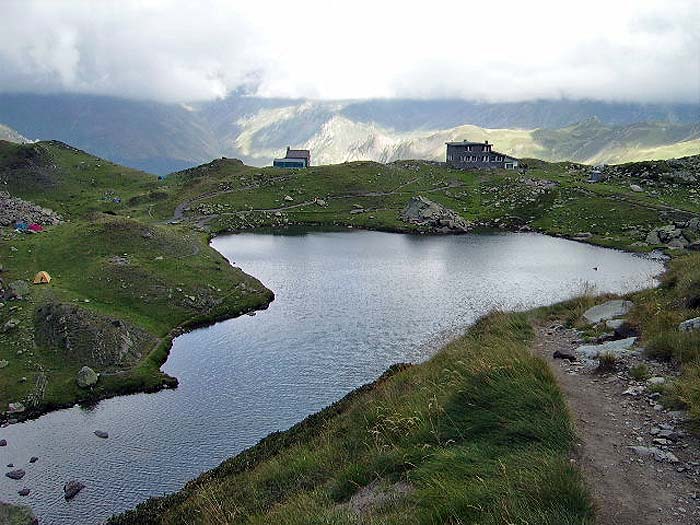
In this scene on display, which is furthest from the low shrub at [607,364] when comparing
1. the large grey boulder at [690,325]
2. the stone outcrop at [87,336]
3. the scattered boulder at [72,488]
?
the stone outcrop at [87,336]

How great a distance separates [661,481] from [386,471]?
25.2 feet

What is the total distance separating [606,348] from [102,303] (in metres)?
56.6

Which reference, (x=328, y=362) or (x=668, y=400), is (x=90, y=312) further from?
(x=668, y=400)

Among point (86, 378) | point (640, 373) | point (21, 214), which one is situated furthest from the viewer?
point (21, 214)

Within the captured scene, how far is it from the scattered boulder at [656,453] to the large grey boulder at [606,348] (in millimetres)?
8980

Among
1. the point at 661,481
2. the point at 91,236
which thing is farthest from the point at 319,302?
the point at 661,481

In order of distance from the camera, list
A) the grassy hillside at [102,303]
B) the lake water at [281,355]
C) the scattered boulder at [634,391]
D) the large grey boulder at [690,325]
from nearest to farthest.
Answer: the scattered boulder at [634,391] < the large grey boulder at [690,325] < the lake water at [281,355] < the grassy hillside at [102,303]

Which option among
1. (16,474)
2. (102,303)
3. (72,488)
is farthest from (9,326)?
(72,488)

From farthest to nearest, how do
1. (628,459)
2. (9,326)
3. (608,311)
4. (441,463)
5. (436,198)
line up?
(436,198)
(9,326)
(608,311)
(441,463)
(628,459)

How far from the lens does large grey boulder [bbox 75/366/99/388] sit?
46.0 m

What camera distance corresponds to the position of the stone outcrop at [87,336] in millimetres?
50344

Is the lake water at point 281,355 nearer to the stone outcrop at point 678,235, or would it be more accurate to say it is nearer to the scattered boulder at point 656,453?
the stone outcrop at point 678,235

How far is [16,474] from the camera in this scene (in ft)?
115

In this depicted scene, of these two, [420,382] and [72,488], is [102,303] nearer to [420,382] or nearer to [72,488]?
[72,488]
